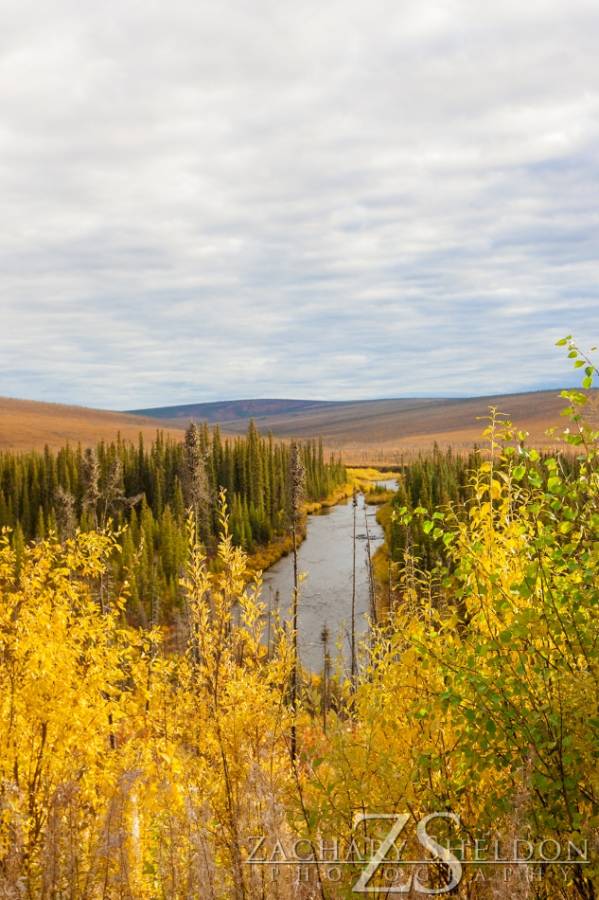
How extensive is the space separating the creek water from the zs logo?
3719cm

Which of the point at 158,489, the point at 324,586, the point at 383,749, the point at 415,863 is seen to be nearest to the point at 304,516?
the point at 158,489

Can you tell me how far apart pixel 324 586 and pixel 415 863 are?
2813 inches

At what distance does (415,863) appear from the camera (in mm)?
6500

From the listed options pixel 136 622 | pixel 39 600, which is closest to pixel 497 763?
pixel 39 600

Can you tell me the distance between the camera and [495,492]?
8945mm

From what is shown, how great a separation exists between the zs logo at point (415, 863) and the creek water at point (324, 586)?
1464 inches

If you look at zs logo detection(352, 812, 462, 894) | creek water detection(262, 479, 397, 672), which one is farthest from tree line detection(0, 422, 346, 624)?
zs logo detection(352, 812, 462, 894)

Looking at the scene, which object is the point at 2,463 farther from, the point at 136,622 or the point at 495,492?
the point at 495,492

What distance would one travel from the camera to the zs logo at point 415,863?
236 inches

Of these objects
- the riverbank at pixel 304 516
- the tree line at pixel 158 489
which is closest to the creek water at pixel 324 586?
the riverbank at pixel 304 516

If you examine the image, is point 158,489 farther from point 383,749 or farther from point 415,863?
point 415,863

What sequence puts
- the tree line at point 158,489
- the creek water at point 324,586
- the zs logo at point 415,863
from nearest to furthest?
the zs logo at point 415,863
the creek water at point 324,586
the tree line at point 158,489

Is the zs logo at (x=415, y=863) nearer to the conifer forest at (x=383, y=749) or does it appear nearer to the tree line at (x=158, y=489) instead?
the conifer forest at (x=383, y=749)

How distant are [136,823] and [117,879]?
4.10 metres
